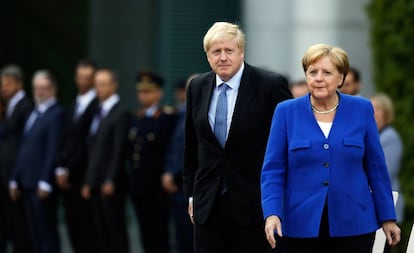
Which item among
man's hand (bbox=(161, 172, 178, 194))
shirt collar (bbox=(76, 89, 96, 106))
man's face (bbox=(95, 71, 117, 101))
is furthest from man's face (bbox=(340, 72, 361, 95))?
shirt collar (bbox=(76, 89, 96, 106))

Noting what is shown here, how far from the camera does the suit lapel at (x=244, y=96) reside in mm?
7590

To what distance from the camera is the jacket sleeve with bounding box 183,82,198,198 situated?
25.7 ft

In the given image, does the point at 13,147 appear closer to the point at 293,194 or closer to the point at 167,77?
the point at 167,77

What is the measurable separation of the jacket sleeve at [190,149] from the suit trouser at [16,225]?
6.10m

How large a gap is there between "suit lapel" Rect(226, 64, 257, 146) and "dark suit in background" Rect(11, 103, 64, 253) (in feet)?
18.2

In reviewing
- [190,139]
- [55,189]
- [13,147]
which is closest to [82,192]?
[55,189]

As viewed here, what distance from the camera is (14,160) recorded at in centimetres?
1369

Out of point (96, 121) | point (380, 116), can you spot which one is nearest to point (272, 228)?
point (380, 116)

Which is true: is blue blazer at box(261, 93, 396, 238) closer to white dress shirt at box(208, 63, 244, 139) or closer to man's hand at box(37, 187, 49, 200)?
white dress shirt at box(208, 63, 244, 139)

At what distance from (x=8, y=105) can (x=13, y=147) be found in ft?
2.91

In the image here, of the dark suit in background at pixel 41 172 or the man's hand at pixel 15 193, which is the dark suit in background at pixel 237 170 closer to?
the dark suit in background at pixel 41 172

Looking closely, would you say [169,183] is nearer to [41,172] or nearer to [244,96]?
[41,172]

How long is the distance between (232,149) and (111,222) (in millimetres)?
5077

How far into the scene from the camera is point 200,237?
25.1 ft
